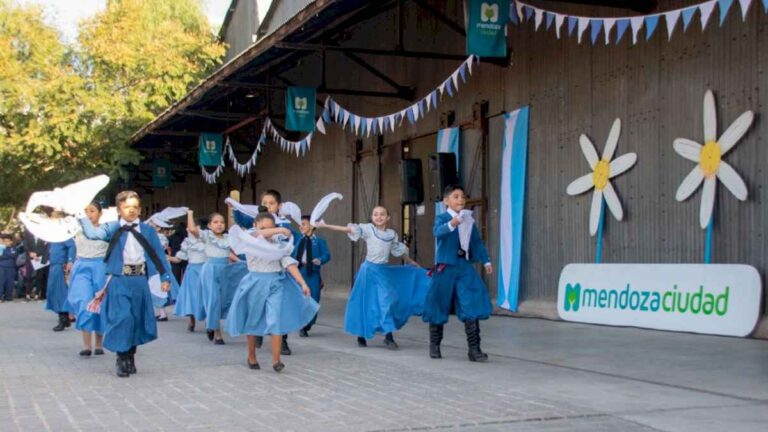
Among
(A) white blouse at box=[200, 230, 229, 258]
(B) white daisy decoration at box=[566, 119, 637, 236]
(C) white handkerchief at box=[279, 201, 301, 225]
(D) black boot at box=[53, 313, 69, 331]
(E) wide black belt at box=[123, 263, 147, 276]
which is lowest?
(D) black boot at box=[53, 313, 69, 331]

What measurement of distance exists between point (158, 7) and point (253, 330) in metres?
28.5

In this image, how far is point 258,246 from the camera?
9047 millimetres

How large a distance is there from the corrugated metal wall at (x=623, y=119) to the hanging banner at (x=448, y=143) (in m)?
0.22

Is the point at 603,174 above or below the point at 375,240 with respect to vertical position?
above

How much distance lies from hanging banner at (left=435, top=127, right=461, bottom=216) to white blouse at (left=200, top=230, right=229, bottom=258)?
17.4ft

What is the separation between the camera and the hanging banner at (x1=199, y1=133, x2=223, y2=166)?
89.5 ft

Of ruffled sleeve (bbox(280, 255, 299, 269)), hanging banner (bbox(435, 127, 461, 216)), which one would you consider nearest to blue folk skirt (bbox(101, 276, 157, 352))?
ruffled sleeve (bbox(280, 255, 299, 269))

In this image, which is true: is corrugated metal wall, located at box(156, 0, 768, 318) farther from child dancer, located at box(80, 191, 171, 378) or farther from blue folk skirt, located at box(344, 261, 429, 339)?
child dancer, located at box(80, 191, 171, 378)

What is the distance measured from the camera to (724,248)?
36.1 ft

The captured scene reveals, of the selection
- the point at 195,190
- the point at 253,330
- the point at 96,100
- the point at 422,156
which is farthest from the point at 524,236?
the point at 195,190

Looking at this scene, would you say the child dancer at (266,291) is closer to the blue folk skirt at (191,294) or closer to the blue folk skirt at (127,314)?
the blue folk skirt at (127,314)

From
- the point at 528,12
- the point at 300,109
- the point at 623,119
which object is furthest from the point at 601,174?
the point at 300,109

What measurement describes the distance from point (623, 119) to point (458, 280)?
14.9 feet

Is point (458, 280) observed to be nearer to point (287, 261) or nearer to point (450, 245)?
point (450, 245)
